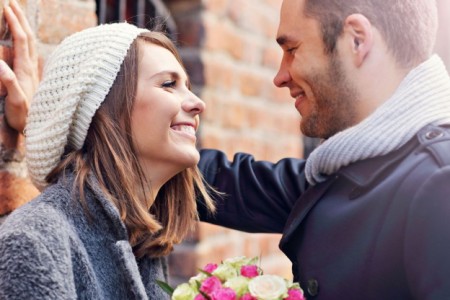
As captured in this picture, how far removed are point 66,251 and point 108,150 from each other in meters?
0.37

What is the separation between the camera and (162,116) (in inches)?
70.9

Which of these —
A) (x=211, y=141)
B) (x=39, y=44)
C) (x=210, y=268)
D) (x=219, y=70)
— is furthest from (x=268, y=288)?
(x=219, y=70)

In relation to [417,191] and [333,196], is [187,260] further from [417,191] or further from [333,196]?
[417,191]

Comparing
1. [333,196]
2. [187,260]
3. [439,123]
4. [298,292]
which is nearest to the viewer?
[298,292]

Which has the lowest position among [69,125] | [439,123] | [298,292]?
[298,292]

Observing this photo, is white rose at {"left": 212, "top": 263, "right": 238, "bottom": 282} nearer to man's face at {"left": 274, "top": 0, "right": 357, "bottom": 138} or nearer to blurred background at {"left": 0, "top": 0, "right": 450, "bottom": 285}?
man's face at {"left": 274, "top": 0, "right": 357, "bottom": 138}

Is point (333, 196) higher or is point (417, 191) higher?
point (417, 191)

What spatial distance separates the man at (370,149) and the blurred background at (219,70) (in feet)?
2.10

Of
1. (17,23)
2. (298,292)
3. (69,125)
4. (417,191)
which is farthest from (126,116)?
(417,191)

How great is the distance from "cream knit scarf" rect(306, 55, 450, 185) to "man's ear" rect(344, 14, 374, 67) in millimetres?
162

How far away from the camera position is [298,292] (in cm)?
141

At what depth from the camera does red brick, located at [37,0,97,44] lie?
2.01 meters

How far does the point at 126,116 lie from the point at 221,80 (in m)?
1.04

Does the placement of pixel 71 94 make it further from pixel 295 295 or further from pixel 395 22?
pixel 395 22
